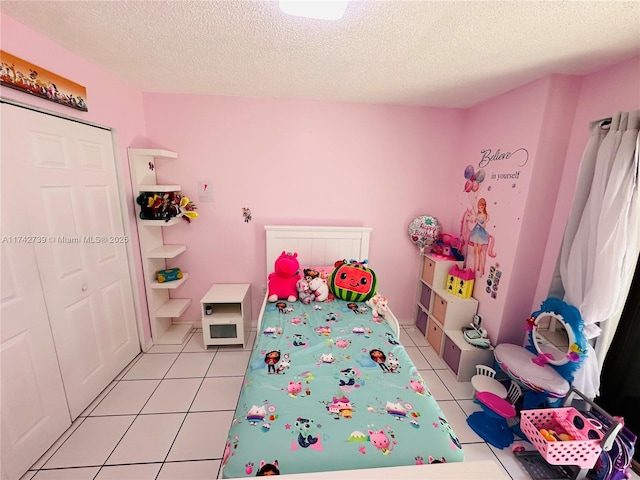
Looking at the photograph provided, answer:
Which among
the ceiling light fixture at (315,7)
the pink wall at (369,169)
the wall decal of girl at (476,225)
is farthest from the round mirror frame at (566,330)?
the ceiling light fixture at (315,7)

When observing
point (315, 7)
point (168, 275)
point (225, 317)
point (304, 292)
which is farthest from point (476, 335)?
point (168, 275)

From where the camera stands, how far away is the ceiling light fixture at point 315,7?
1.06 metres

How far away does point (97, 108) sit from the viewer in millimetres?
2139

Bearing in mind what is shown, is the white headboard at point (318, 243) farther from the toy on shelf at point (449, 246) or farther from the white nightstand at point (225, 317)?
the toy on shelf at point (449, 246)

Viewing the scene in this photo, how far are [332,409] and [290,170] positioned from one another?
2.28m

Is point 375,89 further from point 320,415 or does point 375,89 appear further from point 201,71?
point 320,415

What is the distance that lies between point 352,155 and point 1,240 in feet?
9.01

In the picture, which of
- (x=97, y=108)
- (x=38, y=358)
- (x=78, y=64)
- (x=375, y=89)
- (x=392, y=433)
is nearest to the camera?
(x=392, y=433)

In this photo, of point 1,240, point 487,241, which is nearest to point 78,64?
point 1,240

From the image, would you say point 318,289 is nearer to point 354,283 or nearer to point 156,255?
point 354,283

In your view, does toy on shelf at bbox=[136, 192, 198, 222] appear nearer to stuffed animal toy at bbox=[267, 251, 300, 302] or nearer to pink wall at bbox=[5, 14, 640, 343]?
pink wall at bbox=[5, 14, 640, 343]

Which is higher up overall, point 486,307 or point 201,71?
point 201,71

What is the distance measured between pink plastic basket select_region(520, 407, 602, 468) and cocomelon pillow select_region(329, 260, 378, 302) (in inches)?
55.1

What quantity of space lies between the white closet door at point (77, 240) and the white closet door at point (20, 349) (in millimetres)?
62
